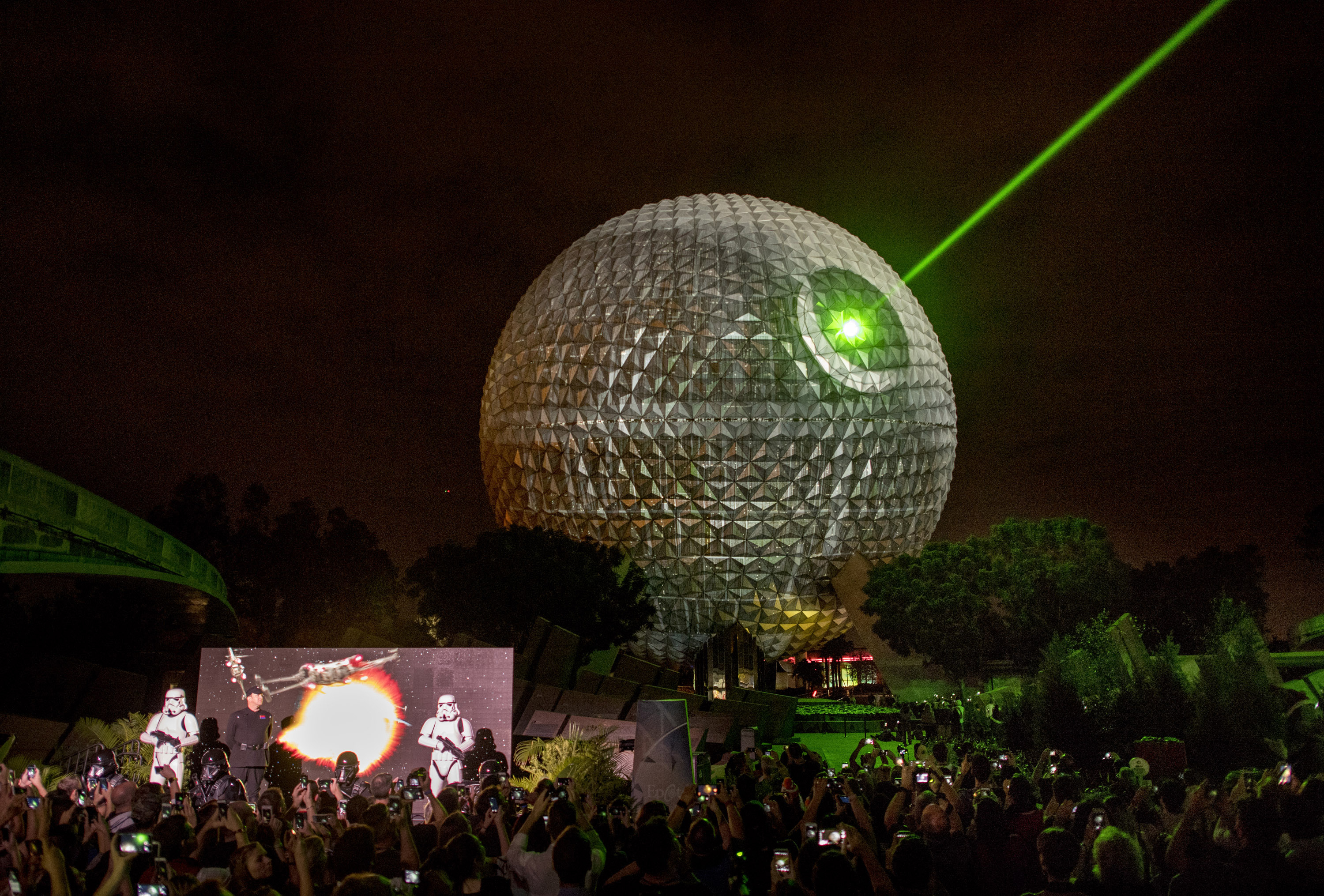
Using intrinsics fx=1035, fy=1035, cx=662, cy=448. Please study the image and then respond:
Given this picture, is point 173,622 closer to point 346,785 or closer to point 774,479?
point 774,479

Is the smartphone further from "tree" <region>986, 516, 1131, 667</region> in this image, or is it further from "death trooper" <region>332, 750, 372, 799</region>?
"tree" <region>986, 516, 1131, 667</region>

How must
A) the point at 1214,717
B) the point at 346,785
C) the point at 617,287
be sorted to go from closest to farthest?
the point at 346,785 < the point at 1214,717 < the point at 617,287

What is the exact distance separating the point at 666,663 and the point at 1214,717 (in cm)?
2157


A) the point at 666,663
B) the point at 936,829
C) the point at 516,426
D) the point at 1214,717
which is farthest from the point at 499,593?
the point at 936,829

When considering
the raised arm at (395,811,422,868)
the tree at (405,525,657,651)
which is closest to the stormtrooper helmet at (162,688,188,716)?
the raised arm at (395,811,422,868)

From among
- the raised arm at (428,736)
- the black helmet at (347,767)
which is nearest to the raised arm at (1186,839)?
the black helmet at (347,767)

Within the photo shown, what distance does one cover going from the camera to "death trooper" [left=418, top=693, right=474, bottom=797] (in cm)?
1414

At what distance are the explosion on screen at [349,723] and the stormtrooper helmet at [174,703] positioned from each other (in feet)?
4.61

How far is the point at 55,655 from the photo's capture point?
58.6 ft

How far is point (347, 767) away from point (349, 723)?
51.9 inches

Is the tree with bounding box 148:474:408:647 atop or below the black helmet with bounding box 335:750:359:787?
atop

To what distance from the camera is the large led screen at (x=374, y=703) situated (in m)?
Result: 14.2

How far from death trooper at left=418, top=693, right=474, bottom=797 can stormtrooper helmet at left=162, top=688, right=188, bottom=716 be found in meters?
3.11

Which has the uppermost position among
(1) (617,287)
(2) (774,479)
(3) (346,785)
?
(1) (617,287)
